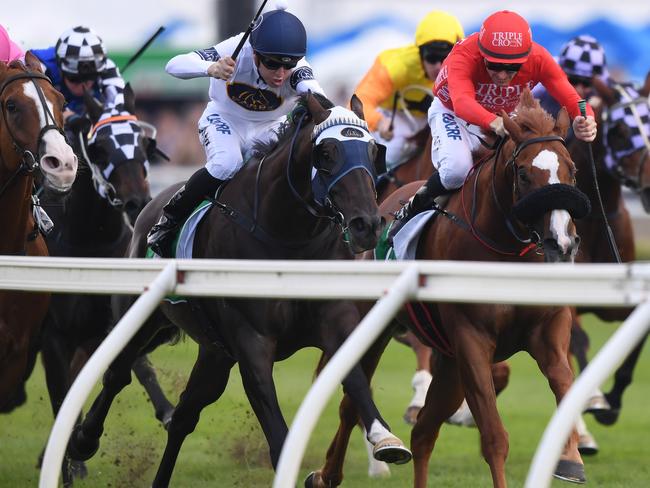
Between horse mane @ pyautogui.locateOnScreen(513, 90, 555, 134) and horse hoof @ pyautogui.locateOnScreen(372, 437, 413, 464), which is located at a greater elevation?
horse mane @ pyautogui.locateOnScreen(513, 90, 555, 134)

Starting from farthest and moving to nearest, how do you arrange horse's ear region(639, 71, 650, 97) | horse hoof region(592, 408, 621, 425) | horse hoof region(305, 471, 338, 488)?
horse's ear region(639, 71, 650, 97) < horse hoof region(592, 408, 621, 425) < horse hoof region(305, 471, 338, 488)

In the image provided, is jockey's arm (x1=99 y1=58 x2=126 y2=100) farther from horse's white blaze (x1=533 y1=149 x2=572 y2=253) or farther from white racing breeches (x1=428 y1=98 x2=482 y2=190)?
horse's white blaze (x1=533 y1=149 x2=572 y2=253)

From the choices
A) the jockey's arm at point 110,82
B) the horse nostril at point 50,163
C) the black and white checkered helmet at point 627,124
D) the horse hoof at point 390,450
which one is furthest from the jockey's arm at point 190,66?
the black and white checkered helmet at point 627,124

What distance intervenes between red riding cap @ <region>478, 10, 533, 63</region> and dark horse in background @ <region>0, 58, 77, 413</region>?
1796mm

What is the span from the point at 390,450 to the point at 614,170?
370 cm

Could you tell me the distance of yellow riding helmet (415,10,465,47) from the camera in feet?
25.4

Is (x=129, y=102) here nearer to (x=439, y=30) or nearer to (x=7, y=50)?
(x=7, y=50)

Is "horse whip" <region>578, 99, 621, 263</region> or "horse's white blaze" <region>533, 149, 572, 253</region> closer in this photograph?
"horse's white blaze" <region>533, 149, 572, 253</region>

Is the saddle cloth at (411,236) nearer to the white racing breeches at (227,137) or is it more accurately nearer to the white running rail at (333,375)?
the white racing breeches at (227,137)

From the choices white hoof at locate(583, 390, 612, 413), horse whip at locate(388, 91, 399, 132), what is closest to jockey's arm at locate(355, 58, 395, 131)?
horse whip at locate(388, 91, 399, 132)

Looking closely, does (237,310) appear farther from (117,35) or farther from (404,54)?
(117,35)

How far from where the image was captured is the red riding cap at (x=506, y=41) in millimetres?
5617

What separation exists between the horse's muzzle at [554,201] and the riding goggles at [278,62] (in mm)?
1274

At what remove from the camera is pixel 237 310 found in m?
5.33
